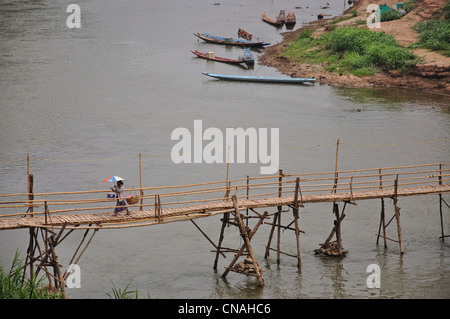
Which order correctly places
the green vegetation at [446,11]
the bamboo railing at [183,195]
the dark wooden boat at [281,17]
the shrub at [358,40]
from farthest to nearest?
1. the dark wooden boat at [281,17]
2. the green vegetation at [446,11]
3. the shrub at [358,40]
4. the bamboo railing at [183,195]

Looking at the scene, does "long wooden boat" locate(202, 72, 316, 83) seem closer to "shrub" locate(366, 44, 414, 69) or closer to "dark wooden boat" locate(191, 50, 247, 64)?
"shrub" locate(366, 44, 414, 69)

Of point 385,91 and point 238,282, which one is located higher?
point 385,91

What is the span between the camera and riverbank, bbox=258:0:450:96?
2256 inches

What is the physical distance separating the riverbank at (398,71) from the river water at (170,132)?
1.50 m

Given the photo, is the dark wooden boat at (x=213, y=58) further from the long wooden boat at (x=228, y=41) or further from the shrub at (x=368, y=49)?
the shrub at (x=368, y=49)

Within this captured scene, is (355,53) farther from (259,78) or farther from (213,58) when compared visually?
(213,58)

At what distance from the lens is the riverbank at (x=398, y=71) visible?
5731 centimetres

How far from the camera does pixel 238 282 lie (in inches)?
1067

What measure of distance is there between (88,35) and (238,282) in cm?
5193

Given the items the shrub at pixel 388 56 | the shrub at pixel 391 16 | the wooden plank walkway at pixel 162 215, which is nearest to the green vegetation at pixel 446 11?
the shrub at pixel 391 16

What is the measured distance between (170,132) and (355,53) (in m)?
22.2
